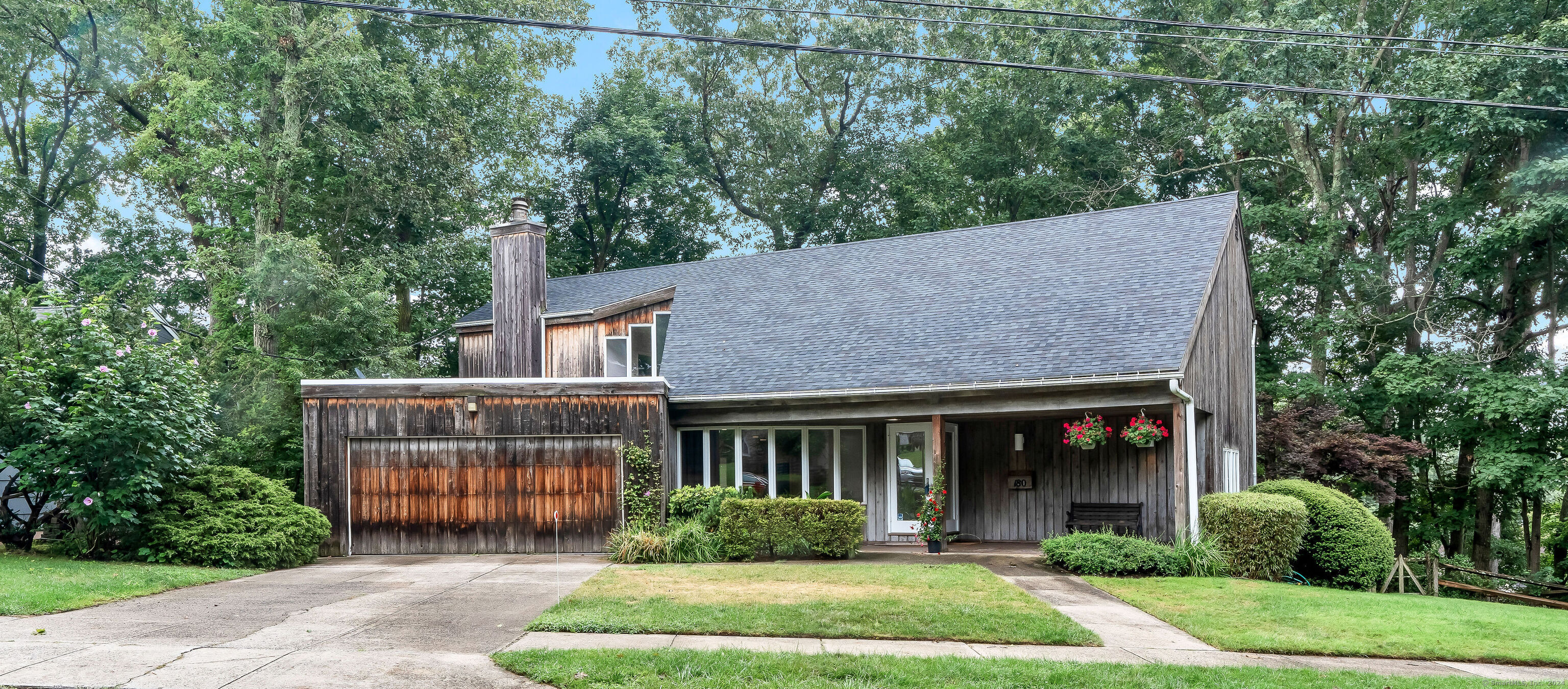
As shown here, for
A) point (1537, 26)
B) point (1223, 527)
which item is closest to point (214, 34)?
point (1223, 527)

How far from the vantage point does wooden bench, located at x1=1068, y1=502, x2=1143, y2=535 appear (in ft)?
48.6

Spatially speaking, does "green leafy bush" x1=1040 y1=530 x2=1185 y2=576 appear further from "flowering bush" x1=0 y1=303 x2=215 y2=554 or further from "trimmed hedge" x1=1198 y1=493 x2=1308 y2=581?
"flowering bush" x1=0 y1=303 x2=215 y2=554

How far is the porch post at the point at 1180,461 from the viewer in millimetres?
12938

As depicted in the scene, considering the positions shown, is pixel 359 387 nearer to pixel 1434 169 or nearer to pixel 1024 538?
pixel 1024 538

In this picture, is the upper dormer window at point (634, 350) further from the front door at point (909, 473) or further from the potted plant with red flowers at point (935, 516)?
the potted plant with red flowers at point (935, 516)

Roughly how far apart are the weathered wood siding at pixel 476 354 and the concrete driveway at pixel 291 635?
9.53 meters

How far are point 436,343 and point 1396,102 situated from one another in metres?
25.8

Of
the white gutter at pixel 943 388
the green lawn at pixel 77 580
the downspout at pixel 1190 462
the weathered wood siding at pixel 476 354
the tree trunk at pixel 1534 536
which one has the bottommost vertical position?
the tree trunk at pixel 1534 536

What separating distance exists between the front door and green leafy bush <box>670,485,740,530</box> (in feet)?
9.65

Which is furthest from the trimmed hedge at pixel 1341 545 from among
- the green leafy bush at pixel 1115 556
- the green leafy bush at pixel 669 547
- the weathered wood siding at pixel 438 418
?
the weathered wood siding at pixel 438 418

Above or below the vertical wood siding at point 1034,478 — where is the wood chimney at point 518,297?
above

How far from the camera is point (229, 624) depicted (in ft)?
26.3

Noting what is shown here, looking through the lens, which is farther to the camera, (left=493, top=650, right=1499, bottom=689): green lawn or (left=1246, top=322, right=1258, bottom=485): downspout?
(left=1246, top=322, right=1258, bottom=485): downspout

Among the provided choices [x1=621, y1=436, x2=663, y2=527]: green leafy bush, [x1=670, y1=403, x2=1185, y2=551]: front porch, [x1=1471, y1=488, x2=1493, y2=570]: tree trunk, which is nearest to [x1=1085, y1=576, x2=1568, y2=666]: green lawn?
[x1=670, y1=403, x2=1185, y2=551]: front porch
